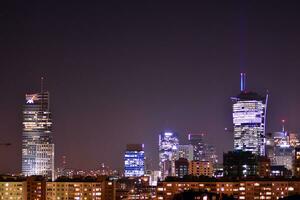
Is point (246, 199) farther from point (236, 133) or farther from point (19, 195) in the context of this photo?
point (236, 133)

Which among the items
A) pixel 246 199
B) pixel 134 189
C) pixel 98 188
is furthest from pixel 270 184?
pixel 134 189

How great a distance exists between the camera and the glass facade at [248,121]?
380 feet

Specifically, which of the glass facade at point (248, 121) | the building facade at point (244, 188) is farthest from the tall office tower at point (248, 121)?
the building facade at point (244, 188)

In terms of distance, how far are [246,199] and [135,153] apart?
53459mm

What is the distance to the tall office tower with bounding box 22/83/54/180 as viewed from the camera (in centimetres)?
11969

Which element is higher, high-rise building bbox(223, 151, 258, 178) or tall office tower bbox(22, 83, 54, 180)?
tall office tower bbox(22, 83, 54, 180)

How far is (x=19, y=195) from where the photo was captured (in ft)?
211

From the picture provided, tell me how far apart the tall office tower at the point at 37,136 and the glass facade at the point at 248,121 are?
27.5 meters

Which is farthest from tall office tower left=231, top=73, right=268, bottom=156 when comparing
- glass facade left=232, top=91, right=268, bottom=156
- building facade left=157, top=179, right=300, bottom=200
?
building facade left=157, top=179, right=300, bottom=200

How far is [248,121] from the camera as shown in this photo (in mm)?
122625

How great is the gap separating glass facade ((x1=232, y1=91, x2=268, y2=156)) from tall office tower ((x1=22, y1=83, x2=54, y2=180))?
27485 millimetres

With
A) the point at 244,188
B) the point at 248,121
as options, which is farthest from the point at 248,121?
the point at 244,188

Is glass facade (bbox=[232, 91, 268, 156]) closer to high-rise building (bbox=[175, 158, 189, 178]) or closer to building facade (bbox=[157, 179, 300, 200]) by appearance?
high-rise building (bbox=[175, 158, 189, 178])

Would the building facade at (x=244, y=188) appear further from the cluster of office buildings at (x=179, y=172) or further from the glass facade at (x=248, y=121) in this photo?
the glass facade at (x=248, y=121)
